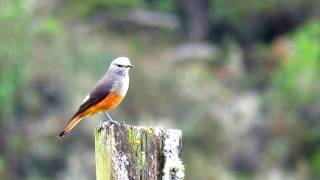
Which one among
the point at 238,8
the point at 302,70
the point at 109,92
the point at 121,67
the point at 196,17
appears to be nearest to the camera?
the point at 109,92

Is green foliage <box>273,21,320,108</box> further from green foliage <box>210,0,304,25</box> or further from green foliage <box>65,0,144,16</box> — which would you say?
green foliage <box>65,0,144,16</box>

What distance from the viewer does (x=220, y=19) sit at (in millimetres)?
55656

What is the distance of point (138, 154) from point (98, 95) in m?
3.24

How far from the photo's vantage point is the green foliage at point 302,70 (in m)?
40.7

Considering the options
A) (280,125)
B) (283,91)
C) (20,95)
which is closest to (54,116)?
(20,95)

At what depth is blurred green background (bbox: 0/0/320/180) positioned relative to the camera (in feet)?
105

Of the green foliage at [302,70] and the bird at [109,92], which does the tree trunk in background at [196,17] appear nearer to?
the green foliage at [302,70]

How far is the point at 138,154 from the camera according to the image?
8164 millimetres

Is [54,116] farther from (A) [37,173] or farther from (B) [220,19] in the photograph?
(B) [220,19]

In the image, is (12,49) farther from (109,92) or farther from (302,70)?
(109,92)

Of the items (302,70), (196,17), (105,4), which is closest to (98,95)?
(302,70)

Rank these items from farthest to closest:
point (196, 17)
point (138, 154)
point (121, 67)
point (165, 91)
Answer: point (196, 17)
point (165, 91)
point (121, 67)
point (138, 154)

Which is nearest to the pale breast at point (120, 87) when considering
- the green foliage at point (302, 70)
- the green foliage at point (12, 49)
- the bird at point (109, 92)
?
the bird at point (109, 92)

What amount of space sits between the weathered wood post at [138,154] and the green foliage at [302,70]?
31563 millimetres
